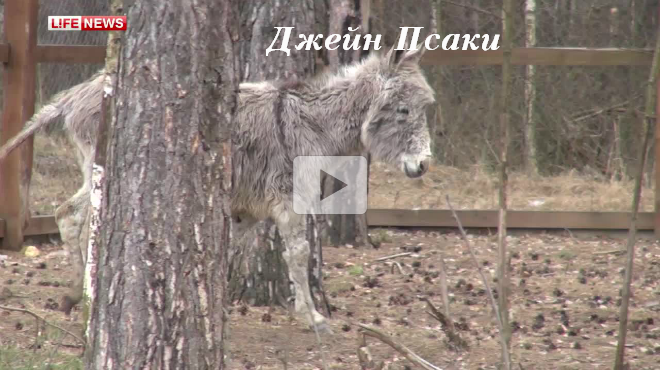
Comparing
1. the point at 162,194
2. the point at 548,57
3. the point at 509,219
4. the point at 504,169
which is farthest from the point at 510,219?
the point at 162,194

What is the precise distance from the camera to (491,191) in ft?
36.8

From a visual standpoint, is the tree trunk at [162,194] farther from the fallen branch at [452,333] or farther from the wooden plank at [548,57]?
the wooden plank at [548,57]

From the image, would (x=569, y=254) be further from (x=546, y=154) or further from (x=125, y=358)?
(x=125, y=358)

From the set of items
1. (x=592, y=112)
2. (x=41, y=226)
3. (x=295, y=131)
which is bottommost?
(x=41, y=226)

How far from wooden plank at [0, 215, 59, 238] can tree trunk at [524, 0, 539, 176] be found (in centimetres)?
562

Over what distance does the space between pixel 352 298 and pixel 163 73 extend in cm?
405

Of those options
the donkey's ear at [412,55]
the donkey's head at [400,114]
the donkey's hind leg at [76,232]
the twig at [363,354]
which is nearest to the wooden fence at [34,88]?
the donkey's hind leg at [76,232]

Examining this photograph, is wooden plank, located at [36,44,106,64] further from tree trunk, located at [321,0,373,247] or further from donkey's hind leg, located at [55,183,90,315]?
donkey's hind leg, located at [55,183,90,315]

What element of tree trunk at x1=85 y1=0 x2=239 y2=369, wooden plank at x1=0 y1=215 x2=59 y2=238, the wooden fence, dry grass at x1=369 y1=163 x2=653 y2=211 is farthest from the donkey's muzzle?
wooden plank at x1=0 y1=215 x2=59 y2=238

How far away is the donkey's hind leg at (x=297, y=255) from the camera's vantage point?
21.8ft

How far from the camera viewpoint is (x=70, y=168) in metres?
10.4

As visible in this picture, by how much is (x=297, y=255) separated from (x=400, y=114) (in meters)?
1.28

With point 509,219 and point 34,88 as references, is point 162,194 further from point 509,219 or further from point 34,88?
point 509,219

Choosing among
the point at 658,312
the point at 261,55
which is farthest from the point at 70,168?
the point at 658,312
